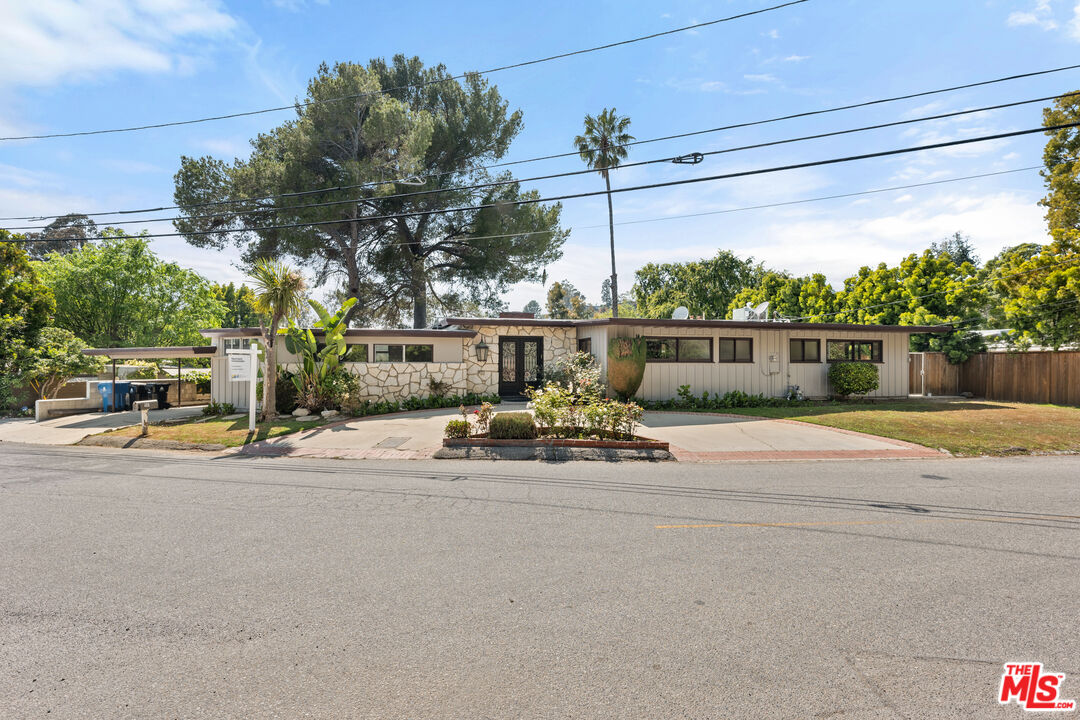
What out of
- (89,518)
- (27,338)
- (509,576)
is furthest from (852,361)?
(27,338)

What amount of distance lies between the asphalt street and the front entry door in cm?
1165

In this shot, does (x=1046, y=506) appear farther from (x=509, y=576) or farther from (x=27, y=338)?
(x=27, y=338)

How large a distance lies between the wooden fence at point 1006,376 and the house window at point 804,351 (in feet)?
19.2

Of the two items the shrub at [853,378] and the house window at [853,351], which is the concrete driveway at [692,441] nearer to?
the shrub at [853,378]

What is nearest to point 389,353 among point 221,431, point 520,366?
point 520,366

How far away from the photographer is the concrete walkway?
44.4ft

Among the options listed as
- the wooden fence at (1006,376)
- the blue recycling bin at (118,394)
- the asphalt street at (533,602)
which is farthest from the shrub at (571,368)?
the blue recycling bin at (118,394)

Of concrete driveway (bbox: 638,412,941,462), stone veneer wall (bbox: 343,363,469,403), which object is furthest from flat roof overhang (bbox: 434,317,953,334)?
concrete driveway (bbox: 638,412,941,462)

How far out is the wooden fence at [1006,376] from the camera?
→ 19297 mm

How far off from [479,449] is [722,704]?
8276 millimetres

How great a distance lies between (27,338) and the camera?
736 inches

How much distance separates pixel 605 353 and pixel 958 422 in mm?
10025

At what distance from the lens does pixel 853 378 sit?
1877cm

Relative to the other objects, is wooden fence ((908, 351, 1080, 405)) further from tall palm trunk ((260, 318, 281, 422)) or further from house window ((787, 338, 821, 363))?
tall palm trunk ((260, 318, 281, 422))
